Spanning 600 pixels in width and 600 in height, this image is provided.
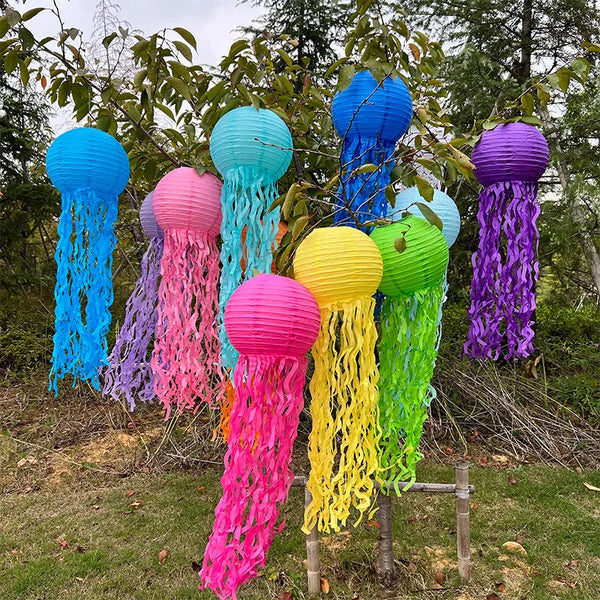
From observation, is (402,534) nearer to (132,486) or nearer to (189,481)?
(189,481)

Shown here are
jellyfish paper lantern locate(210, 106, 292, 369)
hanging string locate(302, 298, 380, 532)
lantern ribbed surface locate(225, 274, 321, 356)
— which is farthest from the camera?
jellyfish paper lantern locate(210, 106, 292, 369)

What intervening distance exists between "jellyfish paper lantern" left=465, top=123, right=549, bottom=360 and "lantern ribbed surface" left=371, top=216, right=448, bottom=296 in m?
0.33

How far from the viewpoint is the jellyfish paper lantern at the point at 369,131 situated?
138cm

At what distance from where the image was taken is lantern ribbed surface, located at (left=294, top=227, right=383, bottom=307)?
47.5 inches

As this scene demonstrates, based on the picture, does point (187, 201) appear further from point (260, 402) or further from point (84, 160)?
point (260, 402)

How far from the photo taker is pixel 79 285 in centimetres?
162

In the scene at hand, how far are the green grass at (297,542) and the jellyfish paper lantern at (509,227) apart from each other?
1.26 m

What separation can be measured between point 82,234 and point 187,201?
0.42m

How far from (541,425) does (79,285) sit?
3.47 metres

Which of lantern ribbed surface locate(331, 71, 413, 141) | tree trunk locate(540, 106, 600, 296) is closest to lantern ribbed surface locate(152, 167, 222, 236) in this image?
lantern ribbed surface locate(331, 71, 413, 141)

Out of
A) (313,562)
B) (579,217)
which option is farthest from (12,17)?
(579,217)

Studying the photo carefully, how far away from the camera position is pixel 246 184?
1400 millimetres

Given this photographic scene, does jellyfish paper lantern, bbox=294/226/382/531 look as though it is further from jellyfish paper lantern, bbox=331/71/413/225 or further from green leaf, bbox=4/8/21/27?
green leaf, bbox=4/8/21/27

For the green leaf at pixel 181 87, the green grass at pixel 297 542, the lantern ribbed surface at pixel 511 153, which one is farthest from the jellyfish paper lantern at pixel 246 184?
the green grass at pixel 297 542
